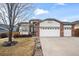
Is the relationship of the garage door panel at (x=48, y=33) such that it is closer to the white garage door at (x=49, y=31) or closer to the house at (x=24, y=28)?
the white garage door at (x=49, y=31)

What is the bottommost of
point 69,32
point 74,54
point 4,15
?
point 74,54

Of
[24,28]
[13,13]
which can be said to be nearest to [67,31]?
[24,28]

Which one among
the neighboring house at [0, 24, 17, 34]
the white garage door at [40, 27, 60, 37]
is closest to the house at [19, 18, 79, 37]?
the white garage door at [40, 27, 60, 37]

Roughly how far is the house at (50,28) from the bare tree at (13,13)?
0.14 m

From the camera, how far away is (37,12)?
4.73 meters

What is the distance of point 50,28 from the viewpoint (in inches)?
193

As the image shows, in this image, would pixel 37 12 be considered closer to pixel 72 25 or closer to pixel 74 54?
pixel 72 25

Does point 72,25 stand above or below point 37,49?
above

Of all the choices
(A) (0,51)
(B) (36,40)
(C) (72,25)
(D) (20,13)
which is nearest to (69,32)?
(C) (72,25)

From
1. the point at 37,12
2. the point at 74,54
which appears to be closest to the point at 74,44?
the point at 74,54

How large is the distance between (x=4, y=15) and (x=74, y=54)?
1412 millimetres

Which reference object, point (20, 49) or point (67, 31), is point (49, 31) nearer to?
point (67, 31)

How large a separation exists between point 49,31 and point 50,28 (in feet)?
0.19

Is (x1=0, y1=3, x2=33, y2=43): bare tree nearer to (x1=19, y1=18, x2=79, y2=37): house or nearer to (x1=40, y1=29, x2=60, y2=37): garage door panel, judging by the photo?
(x1=19, y1=18, x2=79, y2=37): house
